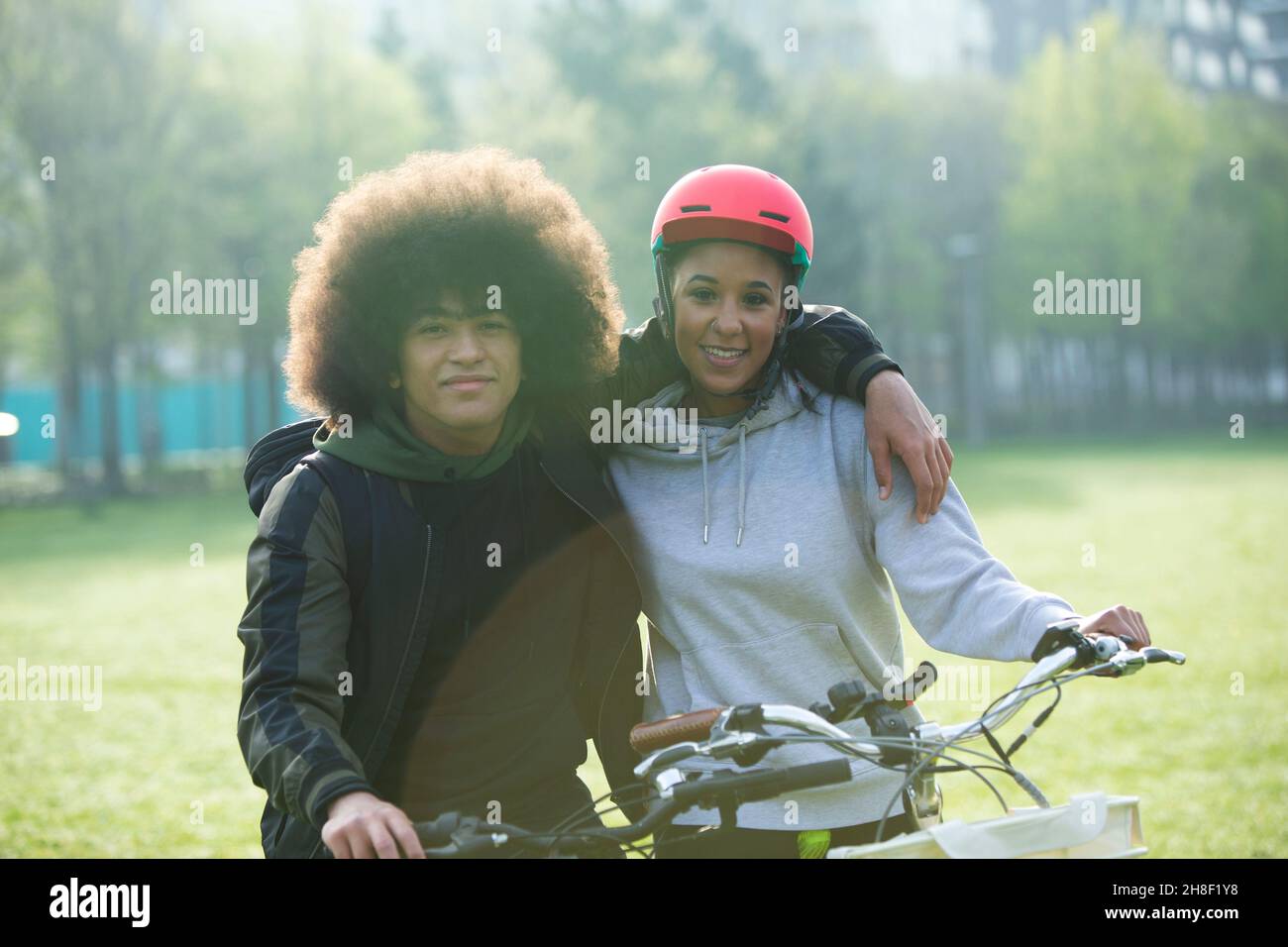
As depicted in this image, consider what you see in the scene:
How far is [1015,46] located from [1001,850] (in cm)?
9490

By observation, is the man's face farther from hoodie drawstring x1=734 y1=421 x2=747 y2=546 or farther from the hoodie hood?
hoodie drawstring x1=734 y1=421 x2=747 y2=546

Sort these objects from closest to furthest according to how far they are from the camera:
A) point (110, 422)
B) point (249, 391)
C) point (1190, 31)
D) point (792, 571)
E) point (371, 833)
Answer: point (371, 833) < point (792, 571) < point (110, 422) < point (249, 391) < point (1190, 31)

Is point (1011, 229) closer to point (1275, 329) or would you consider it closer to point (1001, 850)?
point (1275, 329)

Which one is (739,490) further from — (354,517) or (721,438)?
(354,517)

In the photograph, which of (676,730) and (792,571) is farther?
(792,571)

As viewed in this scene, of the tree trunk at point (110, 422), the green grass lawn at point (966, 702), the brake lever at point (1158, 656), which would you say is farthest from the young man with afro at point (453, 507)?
the tree trunk at point (110, 422)

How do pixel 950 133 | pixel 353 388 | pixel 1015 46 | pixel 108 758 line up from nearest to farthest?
pixel 353 388
pixel 108 758
pixel 950 133
pixel 1015 46

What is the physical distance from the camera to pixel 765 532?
10.6 feet

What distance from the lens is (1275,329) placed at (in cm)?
5400

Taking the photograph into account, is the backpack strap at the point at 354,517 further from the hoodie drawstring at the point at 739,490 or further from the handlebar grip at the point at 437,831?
the hoodie drawstring at the point at 739,490

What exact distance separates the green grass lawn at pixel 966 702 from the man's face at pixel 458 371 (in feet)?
15.6

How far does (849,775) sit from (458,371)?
128 centimetres

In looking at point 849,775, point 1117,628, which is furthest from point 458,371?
point 1117,628
